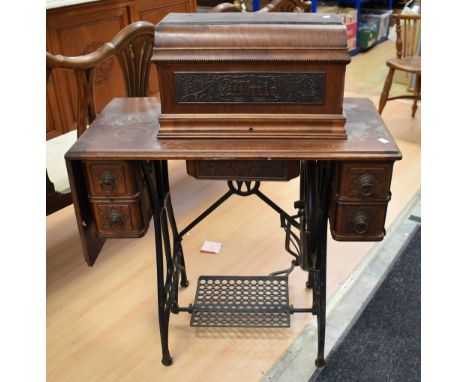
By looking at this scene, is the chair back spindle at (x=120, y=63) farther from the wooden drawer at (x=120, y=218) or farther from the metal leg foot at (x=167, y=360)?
the metal leg foot at (x=167, y=360)

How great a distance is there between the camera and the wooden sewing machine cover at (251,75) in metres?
1.17

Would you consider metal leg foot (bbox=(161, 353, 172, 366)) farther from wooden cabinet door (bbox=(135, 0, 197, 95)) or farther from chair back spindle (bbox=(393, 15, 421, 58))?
chair back spindle (bbox=(393, 15, 421, 58))

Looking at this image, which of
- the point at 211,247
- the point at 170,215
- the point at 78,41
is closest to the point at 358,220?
the point at 170,215

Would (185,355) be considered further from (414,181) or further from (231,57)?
(414,181)

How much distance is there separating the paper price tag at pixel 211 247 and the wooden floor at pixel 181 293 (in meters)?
0.03

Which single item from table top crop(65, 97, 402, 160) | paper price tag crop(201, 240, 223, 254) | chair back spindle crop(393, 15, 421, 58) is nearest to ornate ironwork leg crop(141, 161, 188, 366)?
table top crop(65, 97, 402, 160)

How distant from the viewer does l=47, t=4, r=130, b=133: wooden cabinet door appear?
2.86 metres

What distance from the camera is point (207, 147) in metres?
1.23

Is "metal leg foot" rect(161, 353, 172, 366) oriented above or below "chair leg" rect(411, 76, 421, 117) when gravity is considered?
below

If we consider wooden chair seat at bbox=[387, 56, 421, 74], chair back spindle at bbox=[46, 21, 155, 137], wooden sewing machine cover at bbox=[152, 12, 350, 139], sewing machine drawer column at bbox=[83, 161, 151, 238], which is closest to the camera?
wooden sewing machine cover at bbox=[152, 12, 350, 139]

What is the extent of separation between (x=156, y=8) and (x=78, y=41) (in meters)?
0.74

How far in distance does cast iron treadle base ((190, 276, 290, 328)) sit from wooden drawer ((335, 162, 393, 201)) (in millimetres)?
671

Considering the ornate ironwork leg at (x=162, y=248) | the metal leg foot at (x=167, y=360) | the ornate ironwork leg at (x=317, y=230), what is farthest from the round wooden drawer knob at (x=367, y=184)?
the metal leg foot at (x=167, y=360)

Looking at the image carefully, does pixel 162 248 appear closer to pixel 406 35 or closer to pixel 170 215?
pixel 170 215
